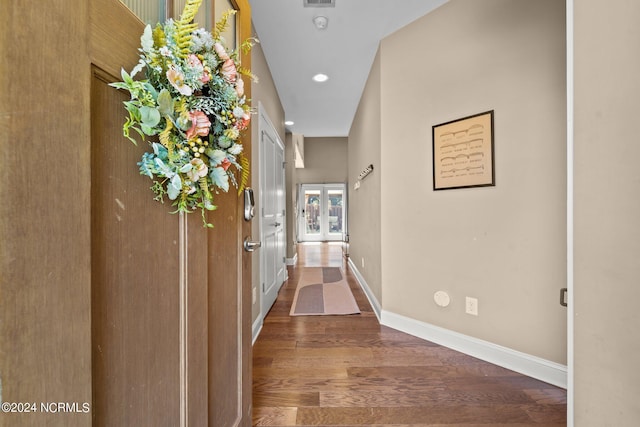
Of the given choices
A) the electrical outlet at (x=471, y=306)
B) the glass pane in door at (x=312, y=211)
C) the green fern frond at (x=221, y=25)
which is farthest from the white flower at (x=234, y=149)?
the glass pane in door at (x=312, y=211)

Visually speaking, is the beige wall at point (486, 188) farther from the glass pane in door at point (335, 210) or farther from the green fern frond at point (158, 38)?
the glass pane in door at point (335, 210)

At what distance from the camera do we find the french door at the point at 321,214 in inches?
312

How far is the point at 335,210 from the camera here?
8.16m

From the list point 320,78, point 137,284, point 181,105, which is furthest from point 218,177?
point 320,78

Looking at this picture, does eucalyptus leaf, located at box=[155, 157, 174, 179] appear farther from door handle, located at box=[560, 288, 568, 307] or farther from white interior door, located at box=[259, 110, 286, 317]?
door handle, located at box=[560, 288, 568, 307]

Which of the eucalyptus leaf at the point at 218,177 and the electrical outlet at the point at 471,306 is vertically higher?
the eucalyptus leaf at the point at 218,177

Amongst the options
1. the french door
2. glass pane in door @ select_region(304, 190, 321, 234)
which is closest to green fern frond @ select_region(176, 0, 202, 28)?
the french door

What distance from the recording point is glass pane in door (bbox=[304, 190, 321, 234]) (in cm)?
802

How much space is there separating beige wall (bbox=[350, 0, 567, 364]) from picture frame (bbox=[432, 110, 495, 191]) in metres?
0.05

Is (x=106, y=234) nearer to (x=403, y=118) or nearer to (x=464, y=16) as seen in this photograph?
(x=403, y=118)

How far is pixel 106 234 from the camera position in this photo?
489 millimetres

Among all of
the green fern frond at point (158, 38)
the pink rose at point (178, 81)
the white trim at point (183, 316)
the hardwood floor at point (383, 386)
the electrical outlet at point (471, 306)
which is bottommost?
the hardwood floor at point (383, 386)

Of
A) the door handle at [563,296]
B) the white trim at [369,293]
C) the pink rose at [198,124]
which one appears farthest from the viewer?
the white trim at [369,293]

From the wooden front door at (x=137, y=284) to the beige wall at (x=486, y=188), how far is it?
1.73 meters
